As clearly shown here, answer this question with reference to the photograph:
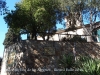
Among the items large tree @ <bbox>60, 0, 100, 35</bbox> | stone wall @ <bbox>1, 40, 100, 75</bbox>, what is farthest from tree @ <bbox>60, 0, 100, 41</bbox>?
stone wall @ <bbox>1, 40, 100, 75</bbox>

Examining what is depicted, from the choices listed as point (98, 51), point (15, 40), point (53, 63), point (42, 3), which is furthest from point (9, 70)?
point (98, 51)

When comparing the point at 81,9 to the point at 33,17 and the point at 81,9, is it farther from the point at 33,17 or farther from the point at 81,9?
the point at 33,17

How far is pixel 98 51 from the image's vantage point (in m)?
18.1

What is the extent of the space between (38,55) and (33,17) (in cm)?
450

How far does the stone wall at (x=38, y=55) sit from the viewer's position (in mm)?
16016

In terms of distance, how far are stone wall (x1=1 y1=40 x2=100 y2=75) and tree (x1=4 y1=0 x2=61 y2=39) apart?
8.85ft

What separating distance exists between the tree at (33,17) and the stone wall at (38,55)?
2.70 metres

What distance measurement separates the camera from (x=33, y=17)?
62.1 ft

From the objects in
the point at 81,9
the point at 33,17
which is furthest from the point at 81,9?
the point at 33,17

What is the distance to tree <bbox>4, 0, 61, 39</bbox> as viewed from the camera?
60.7 ft

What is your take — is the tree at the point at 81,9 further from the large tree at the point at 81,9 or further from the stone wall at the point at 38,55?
the stone wall at the point at 38,55

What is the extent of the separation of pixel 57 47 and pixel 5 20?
645 cm

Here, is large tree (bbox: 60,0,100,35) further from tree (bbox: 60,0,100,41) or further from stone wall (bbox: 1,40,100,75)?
stone wall (bbox: 1,40,100,75)

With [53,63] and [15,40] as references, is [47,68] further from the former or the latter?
[15,40]
